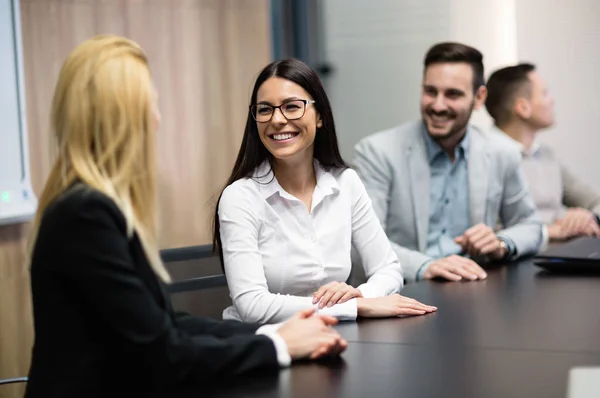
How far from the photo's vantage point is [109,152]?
4.88ft

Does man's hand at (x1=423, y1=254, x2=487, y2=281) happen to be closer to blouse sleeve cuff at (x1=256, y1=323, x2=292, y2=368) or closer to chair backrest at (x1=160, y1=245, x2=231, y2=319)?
blouse sleeve cuff at (x1=256, y1=323, x2=292, y2=368)

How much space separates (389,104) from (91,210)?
3.85 metres

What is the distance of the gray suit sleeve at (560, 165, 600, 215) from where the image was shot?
4.55 m

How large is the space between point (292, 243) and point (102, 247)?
106 centimetres

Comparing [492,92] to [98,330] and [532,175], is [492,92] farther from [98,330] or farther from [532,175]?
[98,330]

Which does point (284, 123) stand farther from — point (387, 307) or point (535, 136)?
point (535, 136)

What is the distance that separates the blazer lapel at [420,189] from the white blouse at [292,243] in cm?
77

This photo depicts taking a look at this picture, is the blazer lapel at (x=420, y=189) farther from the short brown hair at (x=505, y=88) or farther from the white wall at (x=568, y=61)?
the white wall at (x=568, y=61)

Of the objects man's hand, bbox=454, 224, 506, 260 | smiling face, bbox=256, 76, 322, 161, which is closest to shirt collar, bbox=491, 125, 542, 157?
man's hand, bbox=454, 224, 506, 260

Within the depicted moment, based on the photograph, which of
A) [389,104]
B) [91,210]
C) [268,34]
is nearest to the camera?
[91,210]

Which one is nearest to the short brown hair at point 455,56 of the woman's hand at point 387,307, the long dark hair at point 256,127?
the long dark hair at point 256,127

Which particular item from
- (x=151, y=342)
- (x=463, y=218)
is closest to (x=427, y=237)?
(x=463, y=218)

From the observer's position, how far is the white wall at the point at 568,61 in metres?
5.16

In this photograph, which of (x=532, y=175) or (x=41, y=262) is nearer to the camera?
(x=41, y=262)
